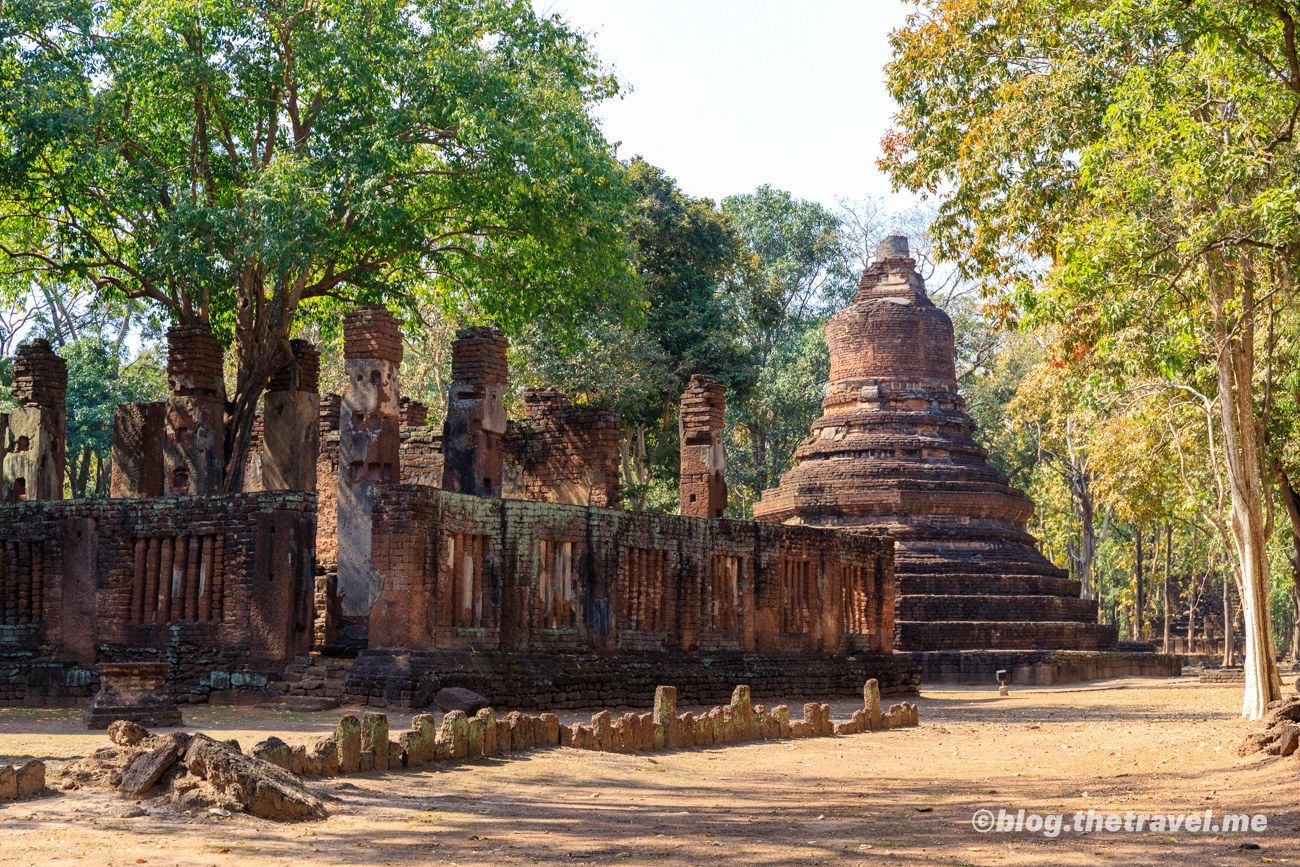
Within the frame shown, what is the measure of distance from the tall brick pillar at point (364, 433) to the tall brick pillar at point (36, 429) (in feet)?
18.4

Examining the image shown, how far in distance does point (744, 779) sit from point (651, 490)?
26.2 metres

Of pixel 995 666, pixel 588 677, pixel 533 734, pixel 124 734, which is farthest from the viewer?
pixel 995 666

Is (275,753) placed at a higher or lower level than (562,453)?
lower

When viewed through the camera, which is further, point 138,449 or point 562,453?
point 562,453

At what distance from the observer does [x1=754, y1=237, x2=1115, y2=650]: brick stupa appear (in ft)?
86.1

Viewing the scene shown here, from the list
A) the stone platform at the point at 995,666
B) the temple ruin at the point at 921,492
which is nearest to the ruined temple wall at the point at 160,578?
the stone platform at the point at 995,666

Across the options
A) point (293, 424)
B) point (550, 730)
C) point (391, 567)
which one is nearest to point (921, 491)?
point (293, 424)

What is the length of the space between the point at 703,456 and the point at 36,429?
31.8ft

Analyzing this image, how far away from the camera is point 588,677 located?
1570 centimetres

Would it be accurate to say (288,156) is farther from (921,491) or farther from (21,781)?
(921,491)

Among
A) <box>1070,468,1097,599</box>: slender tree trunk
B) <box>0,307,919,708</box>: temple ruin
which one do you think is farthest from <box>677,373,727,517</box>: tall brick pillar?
<box>1070,468,1097,599</box>: slender tree trunk

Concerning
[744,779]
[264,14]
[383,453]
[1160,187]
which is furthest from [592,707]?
[264,14]

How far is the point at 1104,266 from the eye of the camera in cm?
1297

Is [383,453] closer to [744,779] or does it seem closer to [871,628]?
[744,779]
